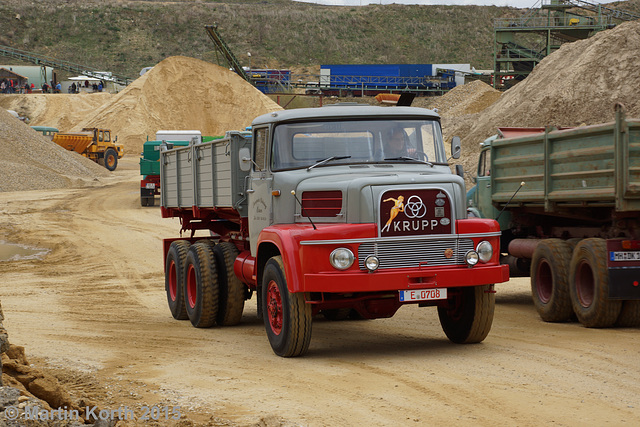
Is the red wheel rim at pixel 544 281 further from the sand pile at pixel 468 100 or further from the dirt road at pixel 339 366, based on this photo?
the sand pile at pixel 468 100

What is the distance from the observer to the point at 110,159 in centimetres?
5038

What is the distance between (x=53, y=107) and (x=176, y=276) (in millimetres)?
61756

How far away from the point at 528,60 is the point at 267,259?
52968mm

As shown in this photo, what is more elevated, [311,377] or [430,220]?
[430,220]

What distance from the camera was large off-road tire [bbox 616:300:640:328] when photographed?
10.3m

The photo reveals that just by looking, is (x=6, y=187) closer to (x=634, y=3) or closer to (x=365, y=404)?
(x=365, y=404)

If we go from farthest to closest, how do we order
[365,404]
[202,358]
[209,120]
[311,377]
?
[209,120] → [202,358] → [311,377] → [365,404]

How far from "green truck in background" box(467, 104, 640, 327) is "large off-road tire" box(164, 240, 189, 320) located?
4.64 meters

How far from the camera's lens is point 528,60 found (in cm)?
5900

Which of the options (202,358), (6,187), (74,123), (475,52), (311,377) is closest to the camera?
(311,377)

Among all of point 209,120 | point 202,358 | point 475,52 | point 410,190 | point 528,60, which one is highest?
point 475,52

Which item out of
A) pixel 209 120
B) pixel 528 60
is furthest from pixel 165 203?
pixel 528 60

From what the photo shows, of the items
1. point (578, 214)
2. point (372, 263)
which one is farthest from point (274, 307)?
point (578, 214)

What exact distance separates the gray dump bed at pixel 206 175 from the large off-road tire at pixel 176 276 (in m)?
→ 0.62
